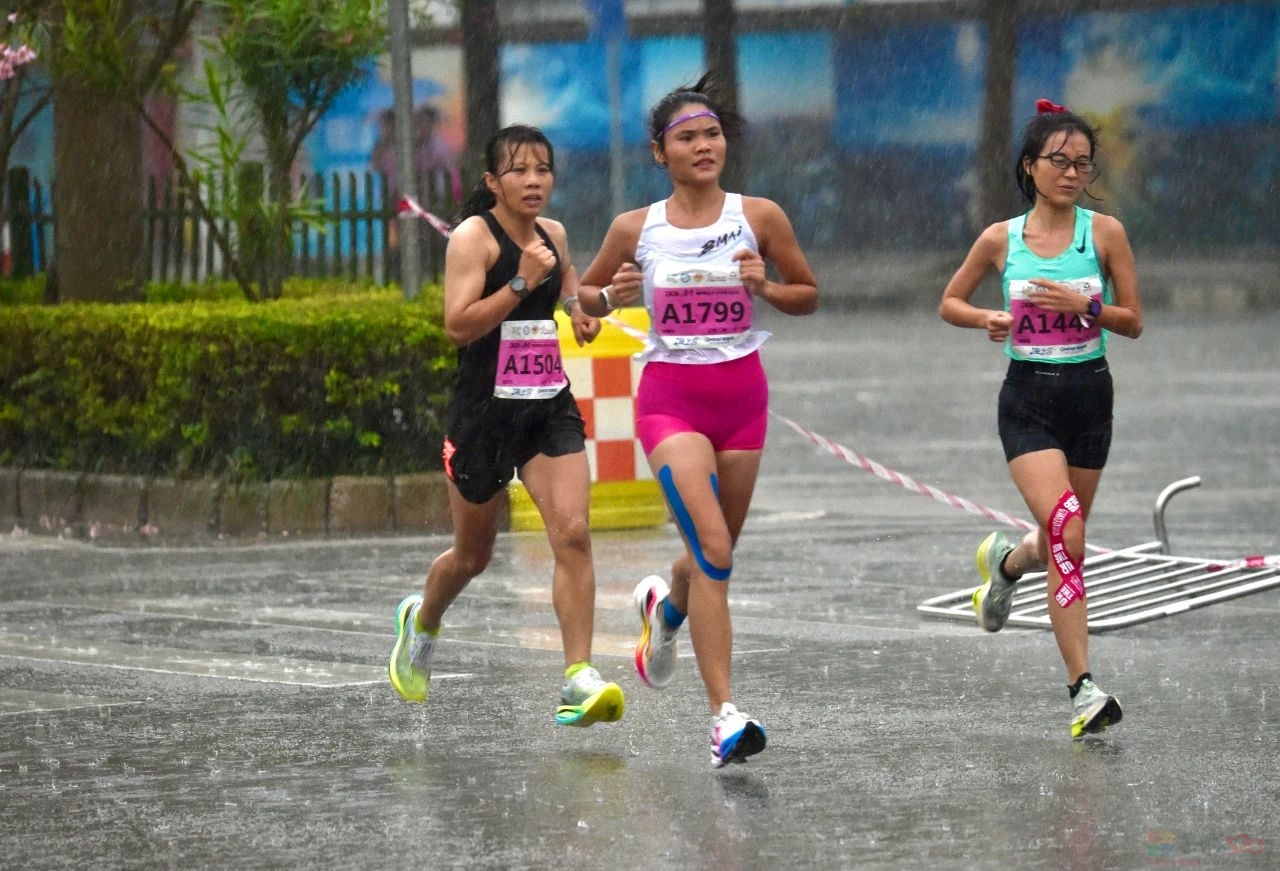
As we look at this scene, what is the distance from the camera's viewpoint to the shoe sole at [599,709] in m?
6.99

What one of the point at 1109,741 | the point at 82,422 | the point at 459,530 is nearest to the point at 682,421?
the point at 459,530

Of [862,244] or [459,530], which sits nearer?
[459,530]

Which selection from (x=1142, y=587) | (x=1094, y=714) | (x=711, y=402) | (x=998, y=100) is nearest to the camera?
(x=1094, y=714)

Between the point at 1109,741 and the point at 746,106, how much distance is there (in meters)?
30.6

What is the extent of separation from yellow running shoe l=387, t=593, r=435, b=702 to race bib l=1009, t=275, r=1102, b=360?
2.00 meters

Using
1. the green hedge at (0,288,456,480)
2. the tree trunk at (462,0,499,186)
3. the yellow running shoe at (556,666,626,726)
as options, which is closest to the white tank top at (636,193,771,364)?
the yellow running shoe at (556,666,626,726)

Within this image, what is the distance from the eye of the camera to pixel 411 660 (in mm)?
7695

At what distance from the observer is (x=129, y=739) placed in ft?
24.1

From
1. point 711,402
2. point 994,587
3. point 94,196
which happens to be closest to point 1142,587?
point 994,587

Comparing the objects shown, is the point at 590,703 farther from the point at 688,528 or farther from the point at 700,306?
the point at 700,306

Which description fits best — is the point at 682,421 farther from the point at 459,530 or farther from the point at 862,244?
the point at 862,244

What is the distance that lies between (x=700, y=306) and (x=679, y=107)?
1.90ft

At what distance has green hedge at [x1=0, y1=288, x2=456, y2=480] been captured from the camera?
12.6 meters

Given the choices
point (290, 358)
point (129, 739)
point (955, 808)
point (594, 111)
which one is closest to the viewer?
point (955, 808)
